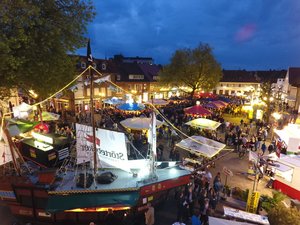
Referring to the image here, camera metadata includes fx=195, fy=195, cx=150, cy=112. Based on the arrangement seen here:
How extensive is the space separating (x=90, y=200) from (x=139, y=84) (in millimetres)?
40844

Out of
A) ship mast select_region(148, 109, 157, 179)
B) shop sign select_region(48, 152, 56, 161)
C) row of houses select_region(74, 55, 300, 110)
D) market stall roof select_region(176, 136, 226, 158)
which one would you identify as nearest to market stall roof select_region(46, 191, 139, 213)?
ship mast select_region(148, 109, 157, 179)

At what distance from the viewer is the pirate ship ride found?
870 cm

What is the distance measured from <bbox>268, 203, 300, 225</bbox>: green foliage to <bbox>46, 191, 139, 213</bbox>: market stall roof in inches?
234

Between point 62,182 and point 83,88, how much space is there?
1126 inches

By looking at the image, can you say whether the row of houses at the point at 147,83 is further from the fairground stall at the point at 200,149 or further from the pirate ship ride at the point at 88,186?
the pirate ship ride at the point at 88,186

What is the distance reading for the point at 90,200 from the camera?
28.1 ft

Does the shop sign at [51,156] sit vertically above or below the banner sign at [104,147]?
below

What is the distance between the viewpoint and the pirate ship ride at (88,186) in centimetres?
870

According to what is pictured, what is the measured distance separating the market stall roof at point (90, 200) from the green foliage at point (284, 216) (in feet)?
19.5

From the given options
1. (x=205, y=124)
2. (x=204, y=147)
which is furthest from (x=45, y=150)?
(x=205, y=124)

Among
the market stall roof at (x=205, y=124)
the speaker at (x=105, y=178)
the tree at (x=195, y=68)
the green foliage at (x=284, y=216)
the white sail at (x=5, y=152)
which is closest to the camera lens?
the green foliage at (x=284, y=216)

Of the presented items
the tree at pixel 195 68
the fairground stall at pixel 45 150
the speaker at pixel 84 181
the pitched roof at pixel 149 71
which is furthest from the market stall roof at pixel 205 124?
the pitched roof at pixel 149 71

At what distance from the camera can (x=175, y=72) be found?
40.8m

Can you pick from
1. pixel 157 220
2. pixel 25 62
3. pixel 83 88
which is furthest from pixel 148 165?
pixel 83 88
